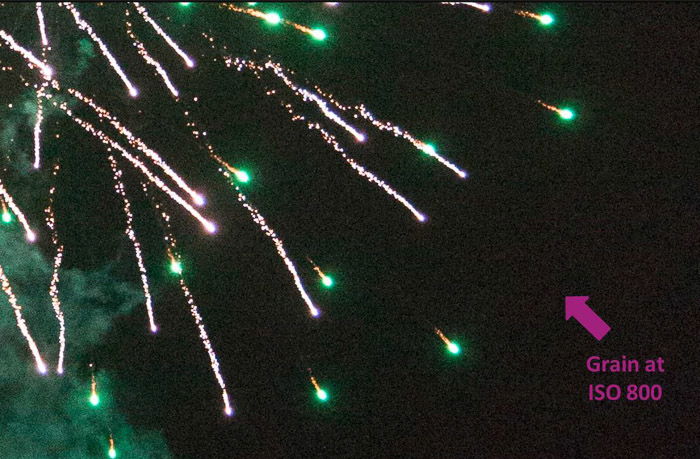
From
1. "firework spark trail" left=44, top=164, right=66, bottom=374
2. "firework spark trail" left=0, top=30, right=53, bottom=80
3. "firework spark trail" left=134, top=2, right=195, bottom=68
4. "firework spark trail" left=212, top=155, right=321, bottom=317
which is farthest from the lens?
"firework spark trail" left=212, top=155, right=321, bottom=317

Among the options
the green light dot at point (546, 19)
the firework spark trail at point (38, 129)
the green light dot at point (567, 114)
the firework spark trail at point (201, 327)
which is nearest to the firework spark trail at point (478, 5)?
the green light dot at point (546, 19)

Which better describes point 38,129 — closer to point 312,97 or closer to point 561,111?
point 312,97

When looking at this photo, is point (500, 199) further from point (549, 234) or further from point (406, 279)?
point (406, 279)

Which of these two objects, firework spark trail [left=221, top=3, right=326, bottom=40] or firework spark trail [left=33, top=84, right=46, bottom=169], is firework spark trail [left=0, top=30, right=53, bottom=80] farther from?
firework spark trail [left=221, top=3, right=326, bottom=40]

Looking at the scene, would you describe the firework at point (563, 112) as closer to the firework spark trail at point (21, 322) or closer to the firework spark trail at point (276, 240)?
the firework spark trail at point (276, 240)

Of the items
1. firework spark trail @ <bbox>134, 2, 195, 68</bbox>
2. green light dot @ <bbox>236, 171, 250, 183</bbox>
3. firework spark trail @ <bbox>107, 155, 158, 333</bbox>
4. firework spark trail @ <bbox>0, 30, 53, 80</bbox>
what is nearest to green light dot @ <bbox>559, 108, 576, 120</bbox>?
green light dot @ <bbox>236, 171, 250, 183</bbox>

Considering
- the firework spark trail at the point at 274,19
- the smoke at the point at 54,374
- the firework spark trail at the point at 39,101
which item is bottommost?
the smoke at the point at 54,374

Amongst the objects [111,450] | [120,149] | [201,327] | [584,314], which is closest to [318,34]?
[120,149]
